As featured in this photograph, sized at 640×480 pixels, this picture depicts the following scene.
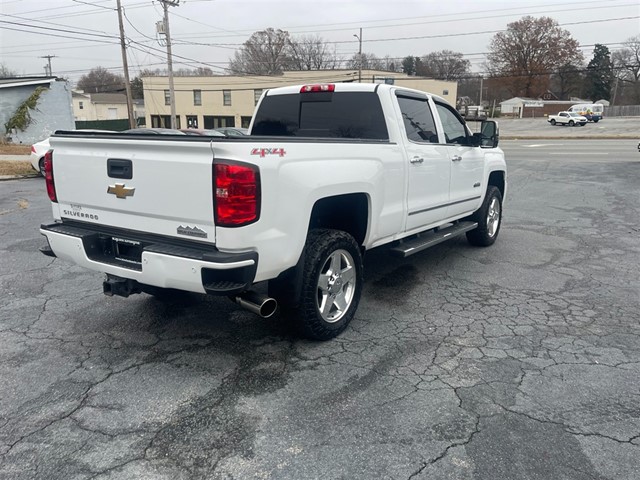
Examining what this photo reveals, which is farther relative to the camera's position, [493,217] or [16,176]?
[16,176]

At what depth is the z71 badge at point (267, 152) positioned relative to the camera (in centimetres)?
319

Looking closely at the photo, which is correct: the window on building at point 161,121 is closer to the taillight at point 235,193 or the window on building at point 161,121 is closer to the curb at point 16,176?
the curb at point 16,176

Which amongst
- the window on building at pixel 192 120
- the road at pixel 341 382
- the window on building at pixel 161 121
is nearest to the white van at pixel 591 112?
the window on building at pixel 192 120

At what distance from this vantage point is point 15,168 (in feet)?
56.1

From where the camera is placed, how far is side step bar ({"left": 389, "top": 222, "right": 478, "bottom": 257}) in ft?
16.2

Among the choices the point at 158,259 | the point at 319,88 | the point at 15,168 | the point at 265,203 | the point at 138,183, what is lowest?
the point at 15,168

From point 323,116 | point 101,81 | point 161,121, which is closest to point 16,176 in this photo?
point 323,116

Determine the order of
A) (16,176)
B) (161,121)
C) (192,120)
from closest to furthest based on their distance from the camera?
1. (16,176)
2. (192,120)
3. (161,121)

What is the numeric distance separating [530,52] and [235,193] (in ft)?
327

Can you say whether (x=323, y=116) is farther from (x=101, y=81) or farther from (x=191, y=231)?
(x=101, y=81)

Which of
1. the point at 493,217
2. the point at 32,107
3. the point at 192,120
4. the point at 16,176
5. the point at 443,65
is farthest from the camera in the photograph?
the point at 443,65

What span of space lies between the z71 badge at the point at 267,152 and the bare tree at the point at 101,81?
89862 millimetres

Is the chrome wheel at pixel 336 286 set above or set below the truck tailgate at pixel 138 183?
below

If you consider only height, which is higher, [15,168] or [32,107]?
[32,107]
